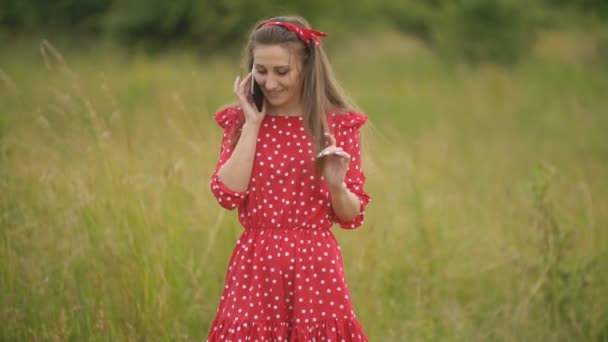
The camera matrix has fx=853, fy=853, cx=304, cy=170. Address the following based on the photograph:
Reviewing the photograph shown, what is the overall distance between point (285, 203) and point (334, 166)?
0.25 m

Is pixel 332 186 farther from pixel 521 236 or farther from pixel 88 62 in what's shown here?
pixel 88 62

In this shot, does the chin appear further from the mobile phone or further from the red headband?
the red headband

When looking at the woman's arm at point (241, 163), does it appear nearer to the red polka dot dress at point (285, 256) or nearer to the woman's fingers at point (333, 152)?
the red polka dot dress at point (285, 256)

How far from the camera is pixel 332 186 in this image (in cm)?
292

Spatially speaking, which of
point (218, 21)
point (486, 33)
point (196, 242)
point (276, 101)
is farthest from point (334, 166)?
point (486, 33)

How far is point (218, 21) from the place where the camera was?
17172 mm

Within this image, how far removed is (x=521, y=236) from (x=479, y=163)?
3758 millimetres

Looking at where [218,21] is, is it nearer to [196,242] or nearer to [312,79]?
[196,242]

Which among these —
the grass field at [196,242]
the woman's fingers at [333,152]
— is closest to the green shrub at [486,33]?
the grass field at [196,242]

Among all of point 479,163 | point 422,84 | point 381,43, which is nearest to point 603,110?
point 422,84

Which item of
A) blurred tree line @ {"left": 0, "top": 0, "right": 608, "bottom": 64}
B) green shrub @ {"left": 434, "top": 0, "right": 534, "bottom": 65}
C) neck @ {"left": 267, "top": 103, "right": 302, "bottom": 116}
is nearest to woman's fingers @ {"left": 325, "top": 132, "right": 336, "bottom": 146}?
neck @ {"left": 267, "top": 103, "right": 302, "bottom": 116}

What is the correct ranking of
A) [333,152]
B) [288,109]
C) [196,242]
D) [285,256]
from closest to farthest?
[333,152], [285,256], [288,109], [196,242]

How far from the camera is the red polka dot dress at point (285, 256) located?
302cm

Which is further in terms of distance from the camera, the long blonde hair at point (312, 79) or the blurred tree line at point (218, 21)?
the blurred tree line at point (218, 21)
